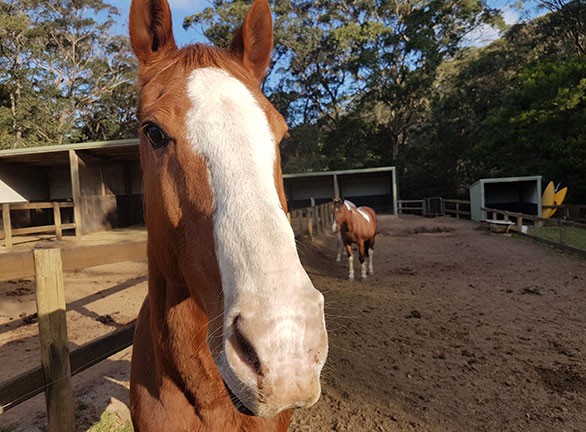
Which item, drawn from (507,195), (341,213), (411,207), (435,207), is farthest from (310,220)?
(411,207)

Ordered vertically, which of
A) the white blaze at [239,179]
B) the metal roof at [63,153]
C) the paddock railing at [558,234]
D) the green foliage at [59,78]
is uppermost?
the green foliage at [59,78]

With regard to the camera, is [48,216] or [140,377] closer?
[140,377]

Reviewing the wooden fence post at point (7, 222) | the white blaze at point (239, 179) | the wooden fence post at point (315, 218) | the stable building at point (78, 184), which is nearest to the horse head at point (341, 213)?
the wooden fence post at point (315, 218)

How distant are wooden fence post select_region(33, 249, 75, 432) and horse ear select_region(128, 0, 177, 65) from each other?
1450 millimetres

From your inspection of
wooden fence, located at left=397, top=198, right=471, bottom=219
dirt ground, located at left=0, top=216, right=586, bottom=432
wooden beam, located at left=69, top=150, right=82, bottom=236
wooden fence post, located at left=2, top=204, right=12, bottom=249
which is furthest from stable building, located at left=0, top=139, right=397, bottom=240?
wooden fence, located at left=397, top=198, right=471, bottom=219

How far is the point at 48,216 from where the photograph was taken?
666 inches

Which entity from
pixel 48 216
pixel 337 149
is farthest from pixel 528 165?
pixel 48 216

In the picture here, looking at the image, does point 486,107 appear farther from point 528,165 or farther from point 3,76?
point 3,76

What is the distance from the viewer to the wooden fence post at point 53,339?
2064mm

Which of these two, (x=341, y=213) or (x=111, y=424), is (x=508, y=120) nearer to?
(x=341, y=213)

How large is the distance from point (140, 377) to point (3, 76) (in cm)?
2896

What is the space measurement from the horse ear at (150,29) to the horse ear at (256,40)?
1.01 feet

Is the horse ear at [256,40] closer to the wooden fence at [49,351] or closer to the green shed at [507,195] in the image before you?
the wooden fence at [49,351]

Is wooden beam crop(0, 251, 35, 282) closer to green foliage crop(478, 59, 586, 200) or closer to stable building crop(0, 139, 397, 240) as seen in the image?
stable building crop(0, 139, 397, 240)
